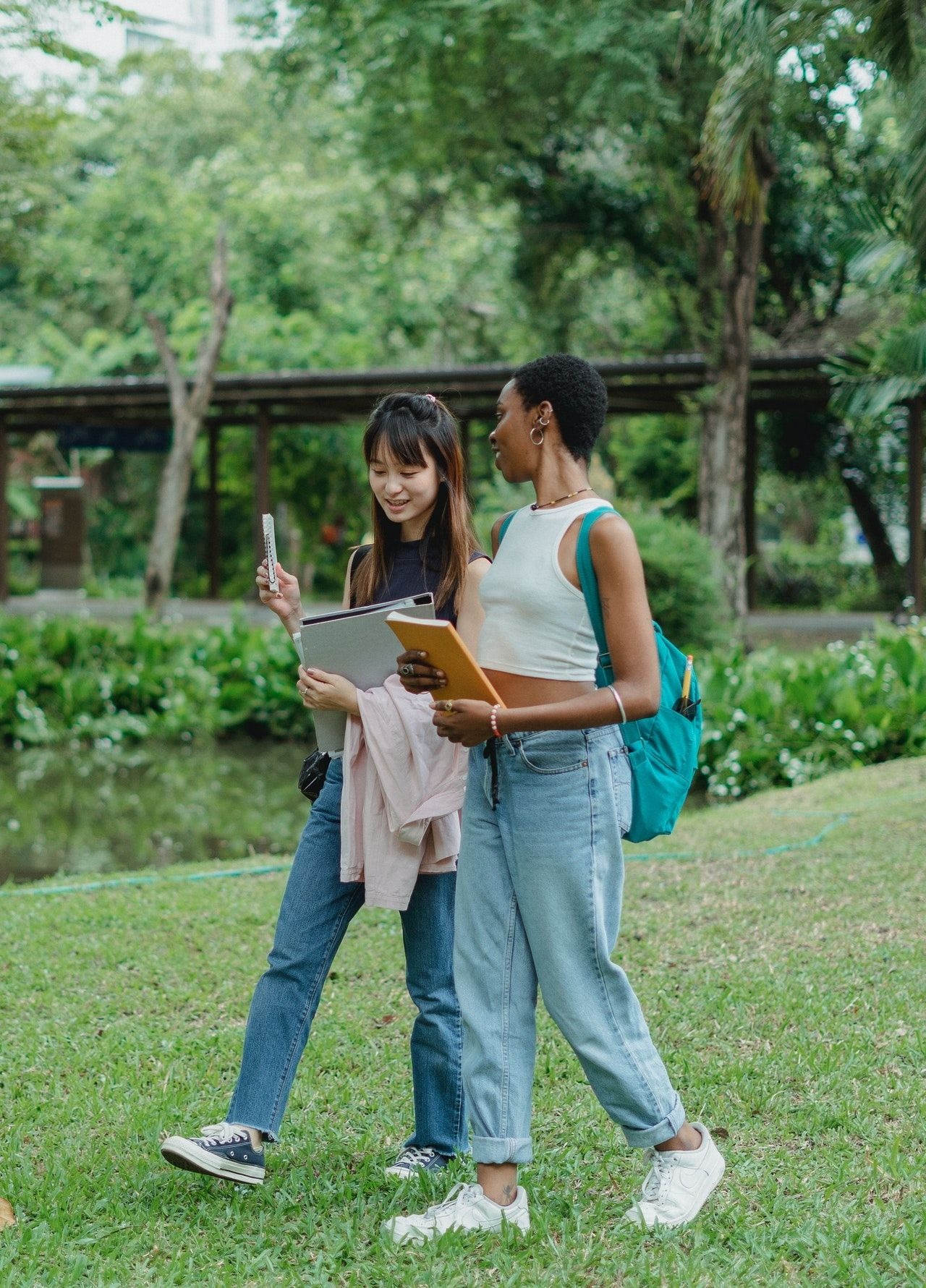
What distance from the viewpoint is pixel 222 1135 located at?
285 centimetres

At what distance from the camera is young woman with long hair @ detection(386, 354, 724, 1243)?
249 centimetres

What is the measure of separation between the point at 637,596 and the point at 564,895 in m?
0.59

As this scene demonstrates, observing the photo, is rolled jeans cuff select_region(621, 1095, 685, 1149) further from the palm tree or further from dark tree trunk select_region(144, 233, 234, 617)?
dark tree trunk select_region(144, 233, 234, 617)

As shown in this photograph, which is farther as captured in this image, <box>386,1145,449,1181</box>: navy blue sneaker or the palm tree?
the palm tree

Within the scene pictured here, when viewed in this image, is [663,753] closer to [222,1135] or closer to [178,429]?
[222,1135]

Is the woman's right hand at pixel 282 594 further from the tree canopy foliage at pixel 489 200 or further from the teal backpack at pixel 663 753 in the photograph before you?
the tree canopy foliage at pixel 489 200

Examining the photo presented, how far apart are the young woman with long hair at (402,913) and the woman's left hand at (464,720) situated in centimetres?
40

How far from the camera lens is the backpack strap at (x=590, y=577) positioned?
2506mm

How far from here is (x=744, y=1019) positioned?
4180mm

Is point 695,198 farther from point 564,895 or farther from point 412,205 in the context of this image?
point 564,895

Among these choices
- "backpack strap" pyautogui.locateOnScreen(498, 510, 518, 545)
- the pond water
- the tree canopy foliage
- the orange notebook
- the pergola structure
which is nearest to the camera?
the orange notebook

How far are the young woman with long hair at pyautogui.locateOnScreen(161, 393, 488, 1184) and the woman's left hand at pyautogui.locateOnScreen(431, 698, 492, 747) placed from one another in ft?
1.32

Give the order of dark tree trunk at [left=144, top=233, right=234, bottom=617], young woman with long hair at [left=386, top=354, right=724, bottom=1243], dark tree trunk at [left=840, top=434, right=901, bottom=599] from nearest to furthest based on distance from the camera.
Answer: young woman with long hair at [left=386, top=354, right=724, bottom=1243] → dark tree trunk at [left=144, top=233, right=234, bottom=617] → dark tree trunk at [left=840, top=434, right=901, bottom=599]

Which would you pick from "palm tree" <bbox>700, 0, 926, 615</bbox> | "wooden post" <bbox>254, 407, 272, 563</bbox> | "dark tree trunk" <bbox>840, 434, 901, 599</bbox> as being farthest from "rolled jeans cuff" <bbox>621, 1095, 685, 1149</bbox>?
"dark tree trunk" <bbox>840, 434, 901, 599</bbox>
